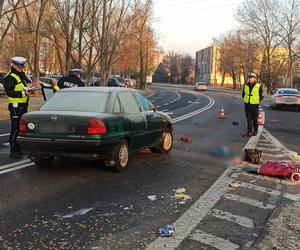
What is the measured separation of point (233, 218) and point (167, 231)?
1.04m

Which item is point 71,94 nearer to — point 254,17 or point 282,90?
point 282,90

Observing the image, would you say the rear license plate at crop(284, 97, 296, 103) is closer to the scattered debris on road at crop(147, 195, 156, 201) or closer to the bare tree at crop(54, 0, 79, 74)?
the bare tree at crop(54, 0, 79, 74)

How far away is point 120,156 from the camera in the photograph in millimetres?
8180

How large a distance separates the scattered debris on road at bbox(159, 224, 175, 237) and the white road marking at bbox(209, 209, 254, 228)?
2.63 ft

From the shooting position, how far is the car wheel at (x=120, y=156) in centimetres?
803

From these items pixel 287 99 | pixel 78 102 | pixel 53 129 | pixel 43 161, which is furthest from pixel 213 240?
pixel 287 99

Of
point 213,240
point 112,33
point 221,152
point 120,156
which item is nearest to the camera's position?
point 213,240

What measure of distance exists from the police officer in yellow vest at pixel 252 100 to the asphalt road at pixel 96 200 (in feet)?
15.6

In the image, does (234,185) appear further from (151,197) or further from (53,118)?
(53,118)

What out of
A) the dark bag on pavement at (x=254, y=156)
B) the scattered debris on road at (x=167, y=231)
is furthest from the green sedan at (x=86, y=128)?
the scattered debris on road at (x=167, y=231)

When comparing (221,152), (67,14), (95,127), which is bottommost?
(221,152)

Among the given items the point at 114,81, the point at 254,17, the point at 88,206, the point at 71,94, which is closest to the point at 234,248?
the point at 88,206

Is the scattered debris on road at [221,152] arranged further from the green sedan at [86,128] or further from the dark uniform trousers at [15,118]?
the dark uniform trousers at [15,118]

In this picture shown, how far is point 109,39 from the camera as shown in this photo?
39562 mm
